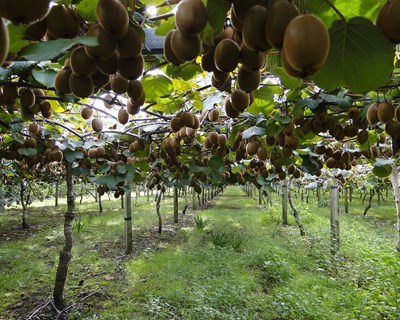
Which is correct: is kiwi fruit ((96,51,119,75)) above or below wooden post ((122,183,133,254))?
above

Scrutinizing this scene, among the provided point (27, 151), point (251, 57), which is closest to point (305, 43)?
point (251, 57)

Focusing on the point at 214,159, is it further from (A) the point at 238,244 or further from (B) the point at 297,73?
(A) the point at 238,244

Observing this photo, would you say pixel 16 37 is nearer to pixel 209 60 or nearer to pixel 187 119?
pixel 209 60

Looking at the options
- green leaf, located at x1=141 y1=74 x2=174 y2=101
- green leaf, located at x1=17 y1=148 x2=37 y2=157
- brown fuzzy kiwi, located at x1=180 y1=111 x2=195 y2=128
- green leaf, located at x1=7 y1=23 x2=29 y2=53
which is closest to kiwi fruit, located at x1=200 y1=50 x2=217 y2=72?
green leaf, located at x1=7 y1=23 x2=29 y2=53

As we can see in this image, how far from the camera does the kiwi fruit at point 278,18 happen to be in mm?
594

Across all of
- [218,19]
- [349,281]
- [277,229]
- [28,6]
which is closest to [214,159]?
[218,19]

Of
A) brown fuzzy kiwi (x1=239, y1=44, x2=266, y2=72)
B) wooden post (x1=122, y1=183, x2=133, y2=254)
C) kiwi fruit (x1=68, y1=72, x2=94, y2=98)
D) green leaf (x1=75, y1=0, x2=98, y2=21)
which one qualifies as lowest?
wooden post (x1=122, y1=183, x2=133, y2=254)

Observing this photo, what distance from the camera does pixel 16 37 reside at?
0.70 meters

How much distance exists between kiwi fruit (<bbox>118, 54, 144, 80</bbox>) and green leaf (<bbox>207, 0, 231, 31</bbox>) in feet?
0.62

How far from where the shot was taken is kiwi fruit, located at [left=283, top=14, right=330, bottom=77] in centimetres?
57

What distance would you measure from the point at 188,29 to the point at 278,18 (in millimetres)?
203

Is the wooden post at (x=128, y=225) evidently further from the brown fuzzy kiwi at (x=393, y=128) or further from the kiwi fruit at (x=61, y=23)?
the kiwi fruit at (x=61, y=23)

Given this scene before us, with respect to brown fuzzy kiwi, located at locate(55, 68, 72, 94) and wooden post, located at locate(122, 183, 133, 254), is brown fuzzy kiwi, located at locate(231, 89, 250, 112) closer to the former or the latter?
brown fuzzy kiwi, located at locate(55, 68, 72, 94)

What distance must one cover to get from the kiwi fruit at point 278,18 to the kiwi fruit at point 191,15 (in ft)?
0.51
